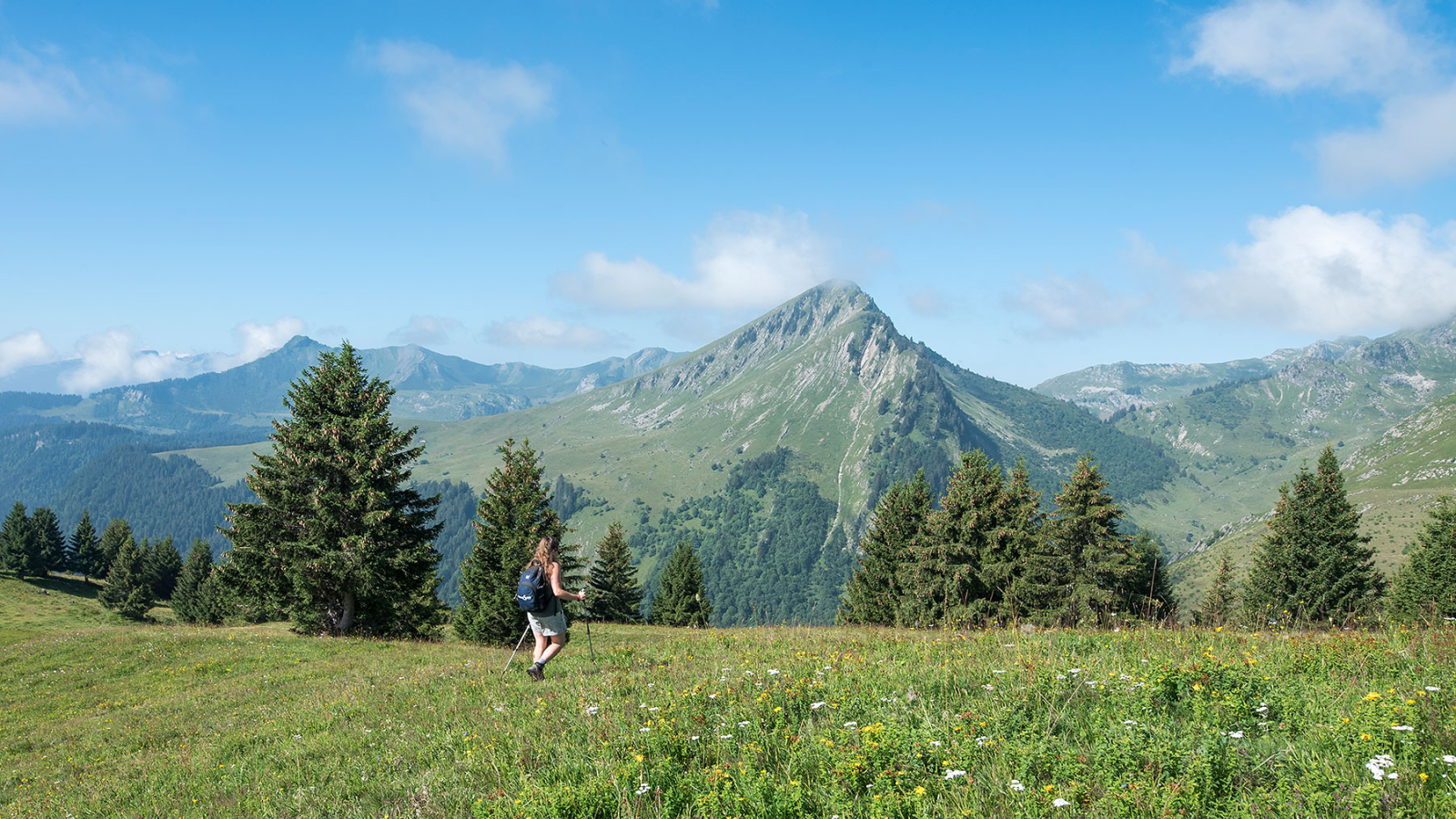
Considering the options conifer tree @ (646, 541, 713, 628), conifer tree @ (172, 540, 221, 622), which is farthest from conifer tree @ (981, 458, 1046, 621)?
conifer tree @ (172, 540, 221, 622)

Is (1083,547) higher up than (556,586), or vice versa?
(556,586)

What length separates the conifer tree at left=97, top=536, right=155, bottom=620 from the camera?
72.2 meters

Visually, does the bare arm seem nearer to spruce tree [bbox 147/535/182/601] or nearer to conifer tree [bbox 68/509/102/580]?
spruce tree [bbox 147/535/182/601]

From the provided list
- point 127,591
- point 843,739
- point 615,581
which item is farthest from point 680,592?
point 127,591

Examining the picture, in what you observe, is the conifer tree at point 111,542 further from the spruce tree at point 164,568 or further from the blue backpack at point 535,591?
the blue backpack at point 535,591

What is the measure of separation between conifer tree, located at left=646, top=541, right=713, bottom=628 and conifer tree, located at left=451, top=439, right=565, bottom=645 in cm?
2989

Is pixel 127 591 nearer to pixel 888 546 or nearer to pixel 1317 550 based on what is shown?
pixel 888 546

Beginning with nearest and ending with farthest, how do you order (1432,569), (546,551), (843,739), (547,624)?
(843,739) < (546,551) < (547,624) < (1432,569)

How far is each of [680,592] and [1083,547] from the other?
4230 cm

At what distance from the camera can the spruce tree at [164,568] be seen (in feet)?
318

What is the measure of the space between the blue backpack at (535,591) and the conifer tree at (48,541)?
12432 cm

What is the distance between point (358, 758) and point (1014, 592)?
31.3 metres

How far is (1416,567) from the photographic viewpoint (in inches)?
1618

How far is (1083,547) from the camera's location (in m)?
35.3
